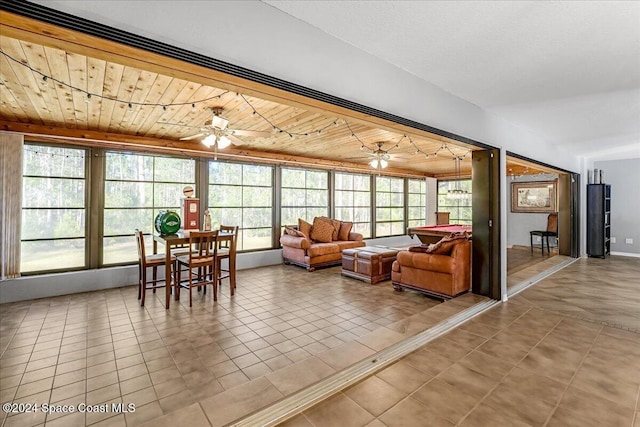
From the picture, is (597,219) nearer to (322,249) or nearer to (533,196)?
(533,196)

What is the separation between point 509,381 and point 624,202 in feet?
27.3

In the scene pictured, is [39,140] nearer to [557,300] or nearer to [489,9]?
[489,9]

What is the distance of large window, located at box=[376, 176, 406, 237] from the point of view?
9.30 metres

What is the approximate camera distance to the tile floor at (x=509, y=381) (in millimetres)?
1836

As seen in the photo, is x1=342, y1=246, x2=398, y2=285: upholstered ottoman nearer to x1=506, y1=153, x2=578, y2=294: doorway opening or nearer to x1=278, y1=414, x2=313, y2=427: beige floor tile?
x1=506, y1=153, x2=578, y2=294: doorway opening

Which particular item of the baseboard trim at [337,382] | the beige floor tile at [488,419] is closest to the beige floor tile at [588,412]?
the beige floor tile at [488,419]

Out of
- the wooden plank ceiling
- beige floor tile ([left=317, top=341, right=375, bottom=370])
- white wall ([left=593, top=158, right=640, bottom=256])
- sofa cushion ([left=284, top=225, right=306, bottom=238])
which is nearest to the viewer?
beige floor tile ([left=317, top=341, right=375, bottom=370])

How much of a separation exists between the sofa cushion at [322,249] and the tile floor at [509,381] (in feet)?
10.5

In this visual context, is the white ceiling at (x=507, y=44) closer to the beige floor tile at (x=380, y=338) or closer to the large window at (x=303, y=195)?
the beige floor tile at (x=380, y=338)

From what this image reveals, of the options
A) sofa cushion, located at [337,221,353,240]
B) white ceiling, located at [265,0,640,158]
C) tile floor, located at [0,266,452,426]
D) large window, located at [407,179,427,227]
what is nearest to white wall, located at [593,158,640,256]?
large window, located at [407,179,427,227]

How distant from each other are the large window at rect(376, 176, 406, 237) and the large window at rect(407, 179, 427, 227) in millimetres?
409

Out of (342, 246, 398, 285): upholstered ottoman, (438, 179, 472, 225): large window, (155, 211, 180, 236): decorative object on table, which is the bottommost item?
(342, 246, 398, 285): upholstered ottoman

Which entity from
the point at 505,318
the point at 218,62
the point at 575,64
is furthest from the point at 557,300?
the point at 218,62

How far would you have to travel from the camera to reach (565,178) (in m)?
7.02
